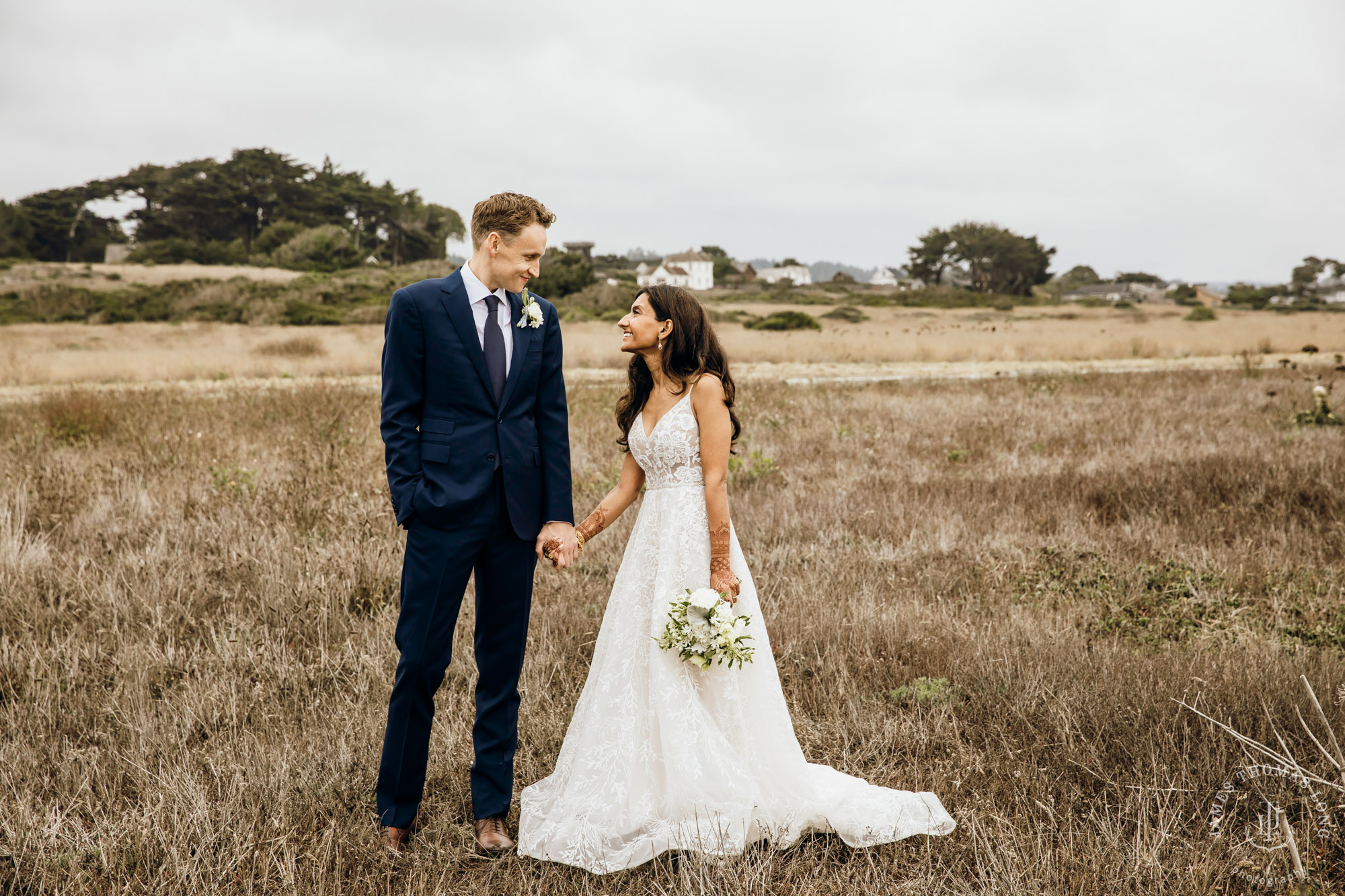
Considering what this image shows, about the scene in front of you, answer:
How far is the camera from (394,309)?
109 inches

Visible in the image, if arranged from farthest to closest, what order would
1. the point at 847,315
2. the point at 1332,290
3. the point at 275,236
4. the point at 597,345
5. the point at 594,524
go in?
1. the point at 1332,290
2. the point at 275,236
3. the point at 847,315
4. the point at 597,345
5. the point at 594,524

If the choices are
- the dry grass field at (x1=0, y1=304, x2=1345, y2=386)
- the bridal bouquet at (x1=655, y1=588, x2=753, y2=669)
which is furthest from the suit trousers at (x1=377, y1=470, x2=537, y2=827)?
the dry grass field at (x1=0, y1=304, x2=1345, y2=386)

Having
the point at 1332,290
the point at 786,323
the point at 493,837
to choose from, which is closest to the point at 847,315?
the point at 786,323

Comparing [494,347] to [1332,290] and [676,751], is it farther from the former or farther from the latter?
[1332,290]

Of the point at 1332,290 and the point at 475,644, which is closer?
the point at 475,644

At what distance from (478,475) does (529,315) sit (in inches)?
23.0

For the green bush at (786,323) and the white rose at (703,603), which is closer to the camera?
the white rose at (703,603)

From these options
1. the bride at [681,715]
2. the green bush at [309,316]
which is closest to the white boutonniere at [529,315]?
the bride at [681,715]

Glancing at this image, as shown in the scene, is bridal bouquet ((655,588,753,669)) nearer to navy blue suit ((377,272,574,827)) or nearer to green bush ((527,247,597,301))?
navy blue suit ((377,272,574,827))

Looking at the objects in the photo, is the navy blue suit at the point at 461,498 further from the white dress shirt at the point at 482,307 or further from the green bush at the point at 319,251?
the green bush at the point at 319,251

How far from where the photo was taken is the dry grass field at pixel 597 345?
71.3 ft

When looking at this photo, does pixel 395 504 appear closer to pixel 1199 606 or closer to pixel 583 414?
pixel 1199 606

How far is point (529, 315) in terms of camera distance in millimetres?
2836

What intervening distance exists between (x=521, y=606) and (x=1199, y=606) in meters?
4.44
